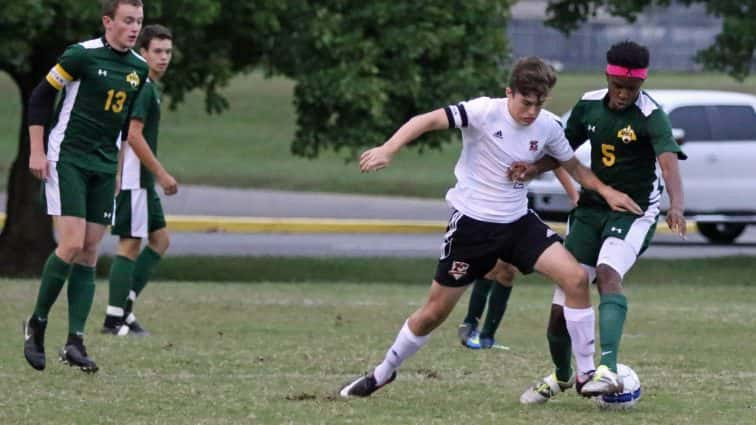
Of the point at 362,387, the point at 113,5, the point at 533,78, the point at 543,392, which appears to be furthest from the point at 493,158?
the point at 113,5

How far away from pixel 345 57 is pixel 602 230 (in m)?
9.56

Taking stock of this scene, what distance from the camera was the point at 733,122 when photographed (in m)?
21.3

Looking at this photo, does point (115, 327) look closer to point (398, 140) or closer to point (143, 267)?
point (143, 267)

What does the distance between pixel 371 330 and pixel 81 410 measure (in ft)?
A: 14.6

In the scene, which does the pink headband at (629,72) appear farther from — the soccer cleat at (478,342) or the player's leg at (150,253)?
the player's leg at (150,253)

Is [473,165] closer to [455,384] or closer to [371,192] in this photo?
[455,384]

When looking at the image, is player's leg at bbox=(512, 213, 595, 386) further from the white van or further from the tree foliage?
the white van

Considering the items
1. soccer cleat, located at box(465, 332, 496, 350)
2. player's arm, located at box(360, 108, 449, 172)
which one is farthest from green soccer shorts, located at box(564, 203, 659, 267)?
soccer cleat, located at box(465, 332, 496, 350)

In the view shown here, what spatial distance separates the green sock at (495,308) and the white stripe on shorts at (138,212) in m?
2.42

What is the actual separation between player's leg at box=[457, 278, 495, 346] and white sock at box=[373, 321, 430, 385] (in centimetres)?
261

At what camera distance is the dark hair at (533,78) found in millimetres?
7816

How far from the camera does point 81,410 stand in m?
7.76

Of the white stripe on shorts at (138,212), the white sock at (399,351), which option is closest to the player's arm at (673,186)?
the white sock at (399,351)

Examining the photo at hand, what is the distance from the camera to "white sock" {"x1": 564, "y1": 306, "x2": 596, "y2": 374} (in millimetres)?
8047
